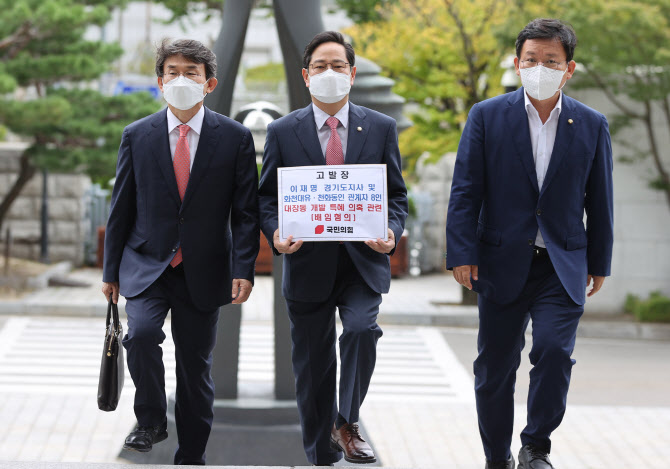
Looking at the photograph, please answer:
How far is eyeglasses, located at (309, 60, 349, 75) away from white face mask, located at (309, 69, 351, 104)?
24mm

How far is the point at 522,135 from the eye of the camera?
469 centimetres

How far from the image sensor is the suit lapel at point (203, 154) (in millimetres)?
4812

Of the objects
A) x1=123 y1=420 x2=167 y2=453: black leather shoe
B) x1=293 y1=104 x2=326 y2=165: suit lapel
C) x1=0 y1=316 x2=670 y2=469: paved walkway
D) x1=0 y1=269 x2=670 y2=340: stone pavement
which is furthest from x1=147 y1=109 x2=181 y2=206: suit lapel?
x1=0 y1=269 x2=670 y2=340: stone pavement

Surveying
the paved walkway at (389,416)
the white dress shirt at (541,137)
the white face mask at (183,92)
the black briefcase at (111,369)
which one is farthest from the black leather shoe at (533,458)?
the paved walkway at (389,416)

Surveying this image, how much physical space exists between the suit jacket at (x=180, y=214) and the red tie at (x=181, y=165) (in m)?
0.05

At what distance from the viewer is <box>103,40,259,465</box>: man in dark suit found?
188 inches

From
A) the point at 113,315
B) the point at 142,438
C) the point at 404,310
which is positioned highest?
the point at 113,315

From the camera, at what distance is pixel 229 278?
5000 millimetres

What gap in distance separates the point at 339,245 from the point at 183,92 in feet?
3.47

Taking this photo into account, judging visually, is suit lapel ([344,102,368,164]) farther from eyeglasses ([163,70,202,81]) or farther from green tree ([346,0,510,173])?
green tree ([346,0,510,173])

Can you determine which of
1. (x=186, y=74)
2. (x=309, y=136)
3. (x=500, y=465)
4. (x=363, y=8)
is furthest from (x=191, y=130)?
(x=363, y=8)

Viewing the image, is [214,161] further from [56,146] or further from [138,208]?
[56,146]

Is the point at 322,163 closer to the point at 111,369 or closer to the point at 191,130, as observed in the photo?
the point at 191,130

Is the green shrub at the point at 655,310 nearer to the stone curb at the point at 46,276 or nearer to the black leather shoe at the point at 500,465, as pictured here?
the stone curb at the point at 46,276
